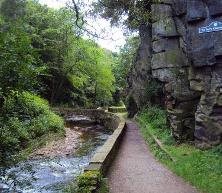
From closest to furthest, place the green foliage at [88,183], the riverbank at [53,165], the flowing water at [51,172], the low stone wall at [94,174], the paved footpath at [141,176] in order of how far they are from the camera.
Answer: the green foliage at [88,183] → the low stone wall at [94,174] → the paved footpath at [141,176] → the riverbank at [53,165] → the flowing water at [51,172]

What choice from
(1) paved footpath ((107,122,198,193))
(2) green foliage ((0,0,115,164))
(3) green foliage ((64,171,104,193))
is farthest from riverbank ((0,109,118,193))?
(1) paved footpath ((107,122,198,193))

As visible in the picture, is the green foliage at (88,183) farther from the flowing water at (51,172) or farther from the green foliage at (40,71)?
the green foliage at (40,71)

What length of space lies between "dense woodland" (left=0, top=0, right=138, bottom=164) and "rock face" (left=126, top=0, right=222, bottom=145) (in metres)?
3.73

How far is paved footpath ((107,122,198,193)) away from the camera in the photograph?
10961mm

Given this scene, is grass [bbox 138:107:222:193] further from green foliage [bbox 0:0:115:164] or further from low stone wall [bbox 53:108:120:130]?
low stone wall [bbox 53:108:120:130]

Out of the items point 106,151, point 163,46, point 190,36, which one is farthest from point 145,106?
point 106,151

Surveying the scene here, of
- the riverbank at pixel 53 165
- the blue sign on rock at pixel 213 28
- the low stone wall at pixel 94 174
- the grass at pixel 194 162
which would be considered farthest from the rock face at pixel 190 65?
the riverbank at pixel 53 165

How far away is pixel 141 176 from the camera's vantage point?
41.1 feet

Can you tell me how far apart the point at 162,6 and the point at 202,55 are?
439 centimetres

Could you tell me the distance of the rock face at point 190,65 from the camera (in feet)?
51.3

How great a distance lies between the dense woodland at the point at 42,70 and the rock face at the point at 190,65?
12.2 feet

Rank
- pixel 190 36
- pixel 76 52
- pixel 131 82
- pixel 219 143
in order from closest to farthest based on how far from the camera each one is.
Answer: pixel 219 143
pixel 190 36
pixel 131 82
pixel 76 52

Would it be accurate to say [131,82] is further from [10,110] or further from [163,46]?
[10,110]

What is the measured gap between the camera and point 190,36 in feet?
54.4
